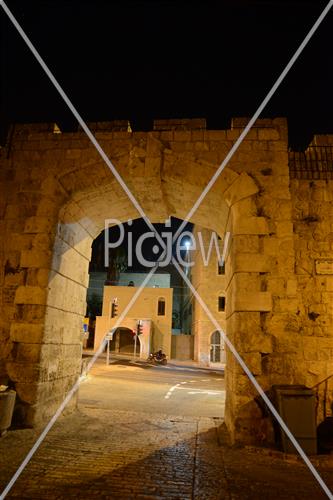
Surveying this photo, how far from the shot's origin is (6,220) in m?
5.93

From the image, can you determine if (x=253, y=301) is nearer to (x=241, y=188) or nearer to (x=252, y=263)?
(x=252, y=263)

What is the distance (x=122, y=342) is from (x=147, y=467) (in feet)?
82.8

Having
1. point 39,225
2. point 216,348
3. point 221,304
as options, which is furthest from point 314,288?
point 216,348

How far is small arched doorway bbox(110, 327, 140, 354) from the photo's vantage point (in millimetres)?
28000

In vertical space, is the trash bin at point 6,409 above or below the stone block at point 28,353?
below

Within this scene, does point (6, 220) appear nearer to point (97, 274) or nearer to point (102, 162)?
point (102, 162)

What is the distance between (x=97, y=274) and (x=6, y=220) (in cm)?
3179

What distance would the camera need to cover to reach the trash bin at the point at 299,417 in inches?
168

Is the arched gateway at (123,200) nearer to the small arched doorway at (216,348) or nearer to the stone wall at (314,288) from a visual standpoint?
the stone wall at (314,288)

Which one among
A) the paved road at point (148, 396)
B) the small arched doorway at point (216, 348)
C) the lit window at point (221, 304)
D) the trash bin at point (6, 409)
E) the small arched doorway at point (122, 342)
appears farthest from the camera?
the small arched doorway at point (122, 342)

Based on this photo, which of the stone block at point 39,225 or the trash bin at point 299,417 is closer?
the trash bin at point 299,417

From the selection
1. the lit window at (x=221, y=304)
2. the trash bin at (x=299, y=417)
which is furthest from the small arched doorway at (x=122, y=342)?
the trash bin at (x=299, y=417)

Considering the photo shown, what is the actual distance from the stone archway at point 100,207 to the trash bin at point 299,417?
1.37ft

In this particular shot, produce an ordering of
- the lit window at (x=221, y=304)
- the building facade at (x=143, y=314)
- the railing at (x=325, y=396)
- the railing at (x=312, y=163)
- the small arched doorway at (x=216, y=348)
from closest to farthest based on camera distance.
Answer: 1. the railing at (x=325, y=396)
2. the railing at (x=312, y=163)
3. the small arched doorway at (x=216, y=348)
4. the lit window at (x=221, y=304)
5. the building facade at (x=143, y=314)
